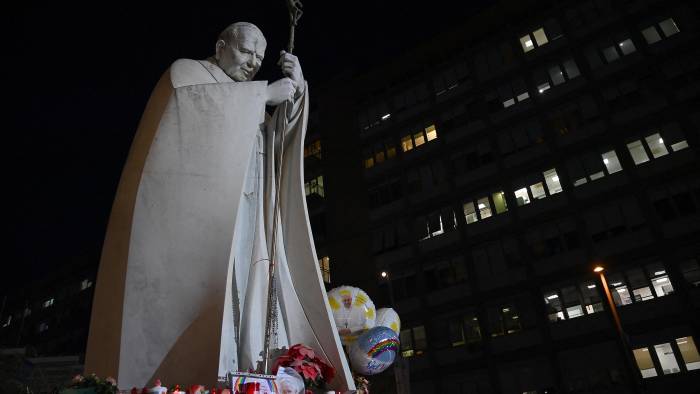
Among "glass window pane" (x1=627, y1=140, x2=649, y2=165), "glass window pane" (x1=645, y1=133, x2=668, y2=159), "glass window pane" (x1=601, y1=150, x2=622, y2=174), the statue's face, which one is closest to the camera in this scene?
the statue's face

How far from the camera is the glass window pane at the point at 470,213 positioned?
28747 millimetres

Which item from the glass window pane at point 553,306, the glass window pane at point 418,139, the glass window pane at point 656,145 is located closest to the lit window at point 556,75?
the glass window pane at point 656,145

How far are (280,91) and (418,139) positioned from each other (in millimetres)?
26737

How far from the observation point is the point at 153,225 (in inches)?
217

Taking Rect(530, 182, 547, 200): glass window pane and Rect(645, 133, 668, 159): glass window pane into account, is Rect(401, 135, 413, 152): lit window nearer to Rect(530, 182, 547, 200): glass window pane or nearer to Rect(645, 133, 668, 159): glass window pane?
Rect(530, 182, 547, 200): glass window pane

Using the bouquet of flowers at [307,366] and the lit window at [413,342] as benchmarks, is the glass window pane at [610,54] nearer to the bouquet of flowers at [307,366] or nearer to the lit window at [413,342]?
the lit window at [413,342]

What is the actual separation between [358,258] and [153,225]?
1060 inches

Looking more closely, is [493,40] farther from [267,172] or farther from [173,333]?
[173,333]

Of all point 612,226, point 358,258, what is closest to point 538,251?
point 612,226

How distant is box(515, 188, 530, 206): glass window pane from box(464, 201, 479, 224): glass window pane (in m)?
2.34

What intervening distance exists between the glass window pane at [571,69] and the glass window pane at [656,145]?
5283mm

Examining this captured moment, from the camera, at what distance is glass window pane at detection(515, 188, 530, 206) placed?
90.2 ft

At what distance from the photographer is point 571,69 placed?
94.8 feet

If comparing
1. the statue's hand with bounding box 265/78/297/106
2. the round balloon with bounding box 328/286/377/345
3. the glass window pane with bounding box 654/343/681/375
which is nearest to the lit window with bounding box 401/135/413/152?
the glass window pane with bounding box 654/343/681/375
